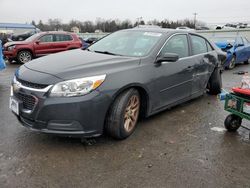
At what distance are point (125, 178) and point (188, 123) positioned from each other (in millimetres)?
2127

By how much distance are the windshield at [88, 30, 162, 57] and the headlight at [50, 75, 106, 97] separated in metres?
1.21

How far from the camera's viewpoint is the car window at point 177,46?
4.71m

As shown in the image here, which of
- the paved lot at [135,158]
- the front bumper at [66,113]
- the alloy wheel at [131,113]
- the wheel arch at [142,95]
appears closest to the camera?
the paved lot at [135,158]

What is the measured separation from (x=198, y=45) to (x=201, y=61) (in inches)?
15.1

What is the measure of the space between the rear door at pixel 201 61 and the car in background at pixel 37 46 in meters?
9.16

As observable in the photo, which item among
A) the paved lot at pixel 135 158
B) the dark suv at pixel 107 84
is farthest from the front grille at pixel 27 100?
the paved lot at pixel 135 158

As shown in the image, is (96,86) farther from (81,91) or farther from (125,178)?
(125,178)

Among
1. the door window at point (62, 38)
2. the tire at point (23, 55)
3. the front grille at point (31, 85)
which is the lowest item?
the tire at point (23, 55)

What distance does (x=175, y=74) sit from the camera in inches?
188

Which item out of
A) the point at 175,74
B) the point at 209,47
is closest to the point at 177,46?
the point at 175,74

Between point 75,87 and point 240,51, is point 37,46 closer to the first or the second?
point 240,51

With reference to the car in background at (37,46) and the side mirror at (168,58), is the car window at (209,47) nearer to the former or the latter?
the side mirror at (168,58)

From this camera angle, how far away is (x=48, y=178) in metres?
2.96

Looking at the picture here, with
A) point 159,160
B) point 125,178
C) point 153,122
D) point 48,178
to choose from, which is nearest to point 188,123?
point 153,122
